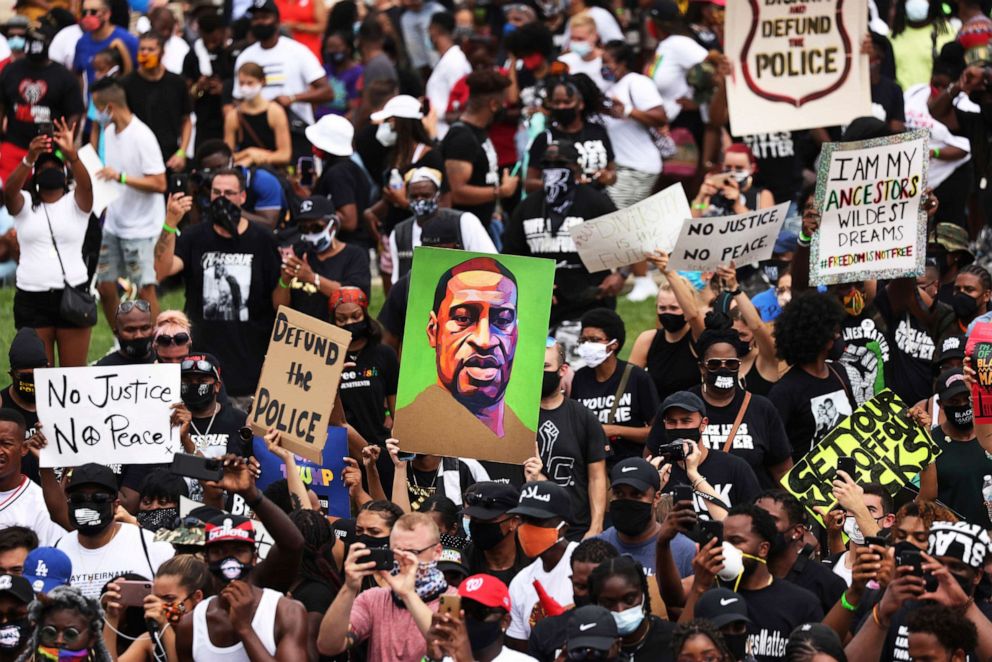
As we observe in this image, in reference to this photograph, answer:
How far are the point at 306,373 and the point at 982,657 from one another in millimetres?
3917

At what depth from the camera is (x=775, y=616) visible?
28.5 ft

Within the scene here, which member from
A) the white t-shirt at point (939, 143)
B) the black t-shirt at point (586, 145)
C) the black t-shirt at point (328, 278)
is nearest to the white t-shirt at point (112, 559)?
the black t-shirt at point (328, 278)

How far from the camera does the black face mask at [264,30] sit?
681 inches

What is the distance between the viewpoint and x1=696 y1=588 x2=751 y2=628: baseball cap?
817cm

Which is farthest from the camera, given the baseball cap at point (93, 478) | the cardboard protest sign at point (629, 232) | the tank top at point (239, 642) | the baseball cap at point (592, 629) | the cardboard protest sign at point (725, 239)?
the cardboard protest sign at point (629, 232)

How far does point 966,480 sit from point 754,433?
1136mm

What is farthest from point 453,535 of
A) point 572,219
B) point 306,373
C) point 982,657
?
point 572,219

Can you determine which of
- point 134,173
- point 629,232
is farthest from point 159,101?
point 629,232

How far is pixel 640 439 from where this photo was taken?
11.4m

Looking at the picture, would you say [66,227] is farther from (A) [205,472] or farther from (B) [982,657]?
(B) [982,657]

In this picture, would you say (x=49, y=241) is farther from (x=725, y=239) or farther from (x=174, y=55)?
(x=174, y=55)

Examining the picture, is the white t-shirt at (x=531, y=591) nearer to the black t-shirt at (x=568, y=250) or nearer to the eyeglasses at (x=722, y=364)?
the eyeglasses at (x=722, y=364)

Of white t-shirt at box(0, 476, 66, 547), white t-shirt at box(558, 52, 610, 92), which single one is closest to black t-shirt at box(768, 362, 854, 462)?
white t-shirt at box(0, 476, 66, 547)

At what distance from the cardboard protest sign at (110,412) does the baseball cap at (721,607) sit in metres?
3.60
